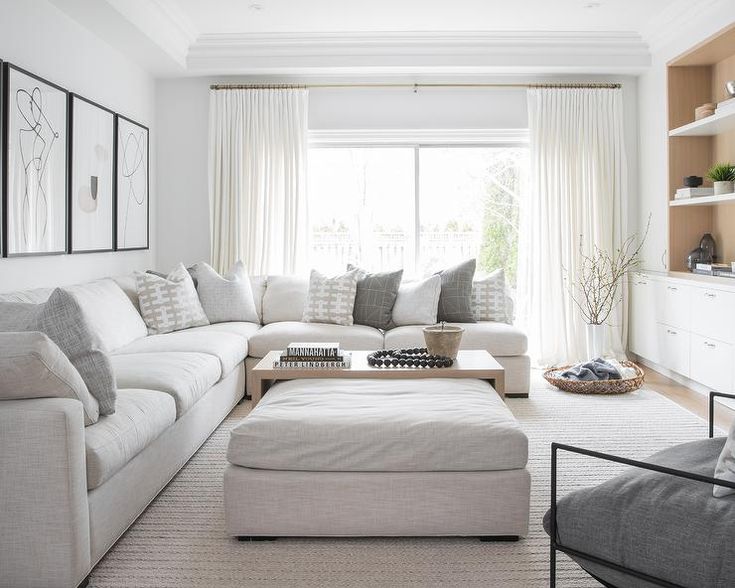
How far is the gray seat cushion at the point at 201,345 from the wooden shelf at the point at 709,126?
3.44 m

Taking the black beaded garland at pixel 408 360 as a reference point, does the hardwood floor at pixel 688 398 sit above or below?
below

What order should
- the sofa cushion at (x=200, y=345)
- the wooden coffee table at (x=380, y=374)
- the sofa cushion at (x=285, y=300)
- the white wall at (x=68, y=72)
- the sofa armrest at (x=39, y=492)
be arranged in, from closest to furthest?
1. the sofa armrest at (x=39, y=492)
2. the wooden coffee table at (x=380, y=374)
3. the white wall at (x=68, y=72)
4. the sofa cushion at (x=200, y=345)
5. the sofa cushion at (x=285, y=300)

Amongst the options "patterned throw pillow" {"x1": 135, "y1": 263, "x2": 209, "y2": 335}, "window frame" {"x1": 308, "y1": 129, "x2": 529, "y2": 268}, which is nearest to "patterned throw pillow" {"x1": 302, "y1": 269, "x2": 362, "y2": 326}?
"patterned throw pillow" {"x1": 135, "y1": 263, "x2": 209, "y2": 335}

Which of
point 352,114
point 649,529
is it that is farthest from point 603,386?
point 649,529

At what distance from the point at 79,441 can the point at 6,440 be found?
20 cm

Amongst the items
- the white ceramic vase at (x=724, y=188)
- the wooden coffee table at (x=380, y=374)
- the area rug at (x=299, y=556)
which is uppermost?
the white ceramic vase at (x=724, y=188)

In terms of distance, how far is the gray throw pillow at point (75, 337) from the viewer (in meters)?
2.48

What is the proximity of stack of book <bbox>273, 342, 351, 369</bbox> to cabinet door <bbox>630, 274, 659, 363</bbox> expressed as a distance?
3128mm

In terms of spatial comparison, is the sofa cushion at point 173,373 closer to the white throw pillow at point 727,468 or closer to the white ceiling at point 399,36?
the white throw pillow at point 727,468

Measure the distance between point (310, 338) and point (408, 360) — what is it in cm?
144

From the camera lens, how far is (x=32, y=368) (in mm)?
2123

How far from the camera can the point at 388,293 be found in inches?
209

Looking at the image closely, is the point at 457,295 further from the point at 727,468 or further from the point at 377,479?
the point at 727,468

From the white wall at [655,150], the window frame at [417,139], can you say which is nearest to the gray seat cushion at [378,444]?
the white wall at [655,150]
